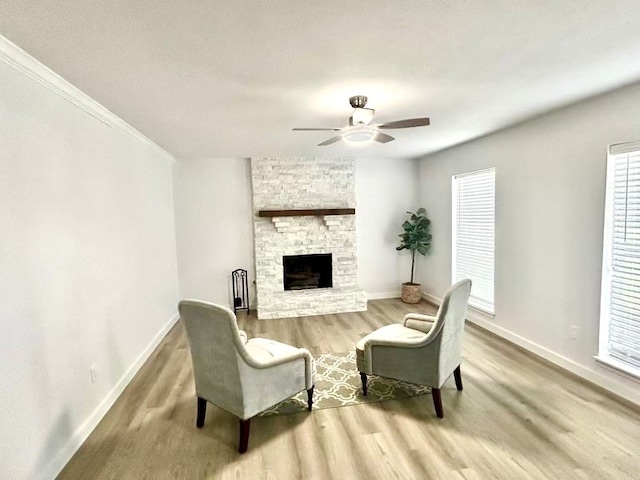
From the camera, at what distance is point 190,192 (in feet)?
16.5

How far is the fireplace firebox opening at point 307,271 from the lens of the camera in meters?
5.34

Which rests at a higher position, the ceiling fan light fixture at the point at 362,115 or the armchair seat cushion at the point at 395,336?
the ceiling fan light fixture at the point at 362,115

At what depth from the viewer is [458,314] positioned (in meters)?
2.58

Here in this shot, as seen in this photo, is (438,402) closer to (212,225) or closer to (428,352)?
(428,352)

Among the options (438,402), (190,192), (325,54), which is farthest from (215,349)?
(190,192)

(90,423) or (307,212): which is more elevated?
(307,212)

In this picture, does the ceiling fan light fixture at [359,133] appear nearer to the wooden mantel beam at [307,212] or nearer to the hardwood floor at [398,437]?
the hardwood floor at [398,437]

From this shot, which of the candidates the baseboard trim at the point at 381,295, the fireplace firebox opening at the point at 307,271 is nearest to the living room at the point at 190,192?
the fireplace firebox opening at the point at 307,271

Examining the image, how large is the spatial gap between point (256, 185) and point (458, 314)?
11.8ft

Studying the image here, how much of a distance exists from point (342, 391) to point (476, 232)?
2907 millimetres

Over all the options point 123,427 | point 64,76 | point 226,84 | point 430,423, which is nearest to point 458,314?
point 430,423

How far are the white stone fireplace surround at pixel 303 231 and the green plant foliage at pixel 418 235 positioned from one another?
90 centimetres

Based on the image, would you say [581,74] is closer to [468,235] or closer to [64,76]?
[468,235]

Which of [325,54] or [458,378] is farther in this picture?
[458,378]
